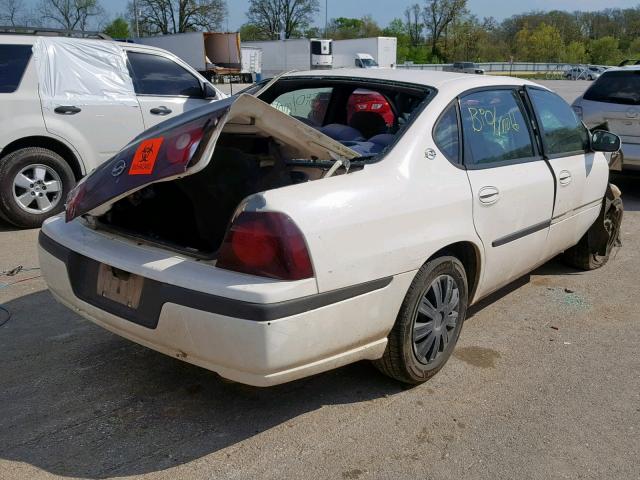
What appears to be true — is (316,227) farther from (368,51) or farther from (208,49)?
(368,51)

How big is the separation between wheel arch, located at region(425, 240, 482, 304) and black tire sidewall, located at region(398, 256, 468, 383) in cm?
9

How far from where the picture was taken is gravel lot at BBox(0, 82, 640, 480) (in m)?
2.63

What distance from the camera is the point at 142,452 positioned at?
8.77 feet

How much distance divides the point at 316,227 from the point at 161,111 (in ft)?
17.0

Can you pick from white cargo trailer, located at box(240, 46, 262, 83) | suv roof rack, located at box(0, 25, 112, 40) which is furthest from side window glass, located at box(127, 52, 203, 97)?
white cargo trailer, located at box(240, 46, 262, 83)

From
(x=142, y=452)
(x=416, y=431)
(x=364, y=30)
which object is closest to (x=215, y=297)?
(x=142, y=452)

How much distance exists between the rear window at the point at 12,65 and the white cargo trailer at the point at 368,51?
140ft

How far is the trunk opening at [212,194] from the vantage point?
10.8ft

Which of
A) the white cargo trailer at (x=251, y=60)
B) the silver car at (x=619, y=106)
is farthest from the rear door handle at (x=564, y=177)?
the white cargo trailer at (x=251, y=60)

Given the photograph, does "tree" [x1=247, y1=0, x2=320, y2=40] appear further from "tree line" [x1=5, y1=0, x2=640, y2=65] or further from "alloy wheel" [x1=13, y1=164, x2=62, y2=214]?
"alloy wheel" [x1=13, y1=164, x2=62, y2=214]

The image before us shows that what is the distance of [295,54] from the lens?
47188 mm

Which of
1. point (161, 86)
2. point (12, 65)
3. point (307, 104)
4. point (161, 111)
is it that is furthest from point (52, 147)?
point (307, 104)

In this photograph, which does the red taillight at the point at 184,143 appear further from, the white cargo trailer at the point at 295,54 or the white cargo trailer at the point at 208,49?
the white cargo trailer at the point at 295,54

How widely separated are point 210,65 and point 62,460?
131 feet
